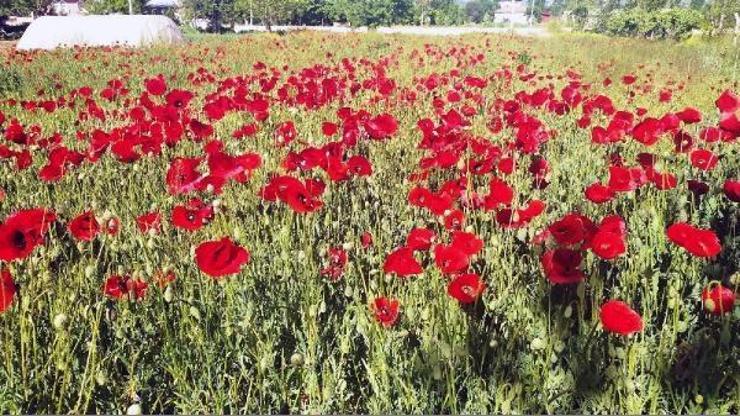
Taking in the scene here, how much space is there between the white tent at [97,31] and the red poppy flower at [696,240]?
20804 mm

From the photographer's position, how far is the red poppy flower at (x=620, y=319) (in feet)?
4.56

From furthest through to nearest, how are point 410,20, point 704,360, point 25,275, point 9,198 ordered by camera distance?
point 410,20 < point 9,198 < point 25,275 < point 704,360

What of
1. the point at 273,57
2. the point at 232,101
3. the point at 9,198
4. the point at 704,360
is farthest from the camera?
the point at 273,57

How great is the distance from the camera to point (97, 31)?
2131 cm

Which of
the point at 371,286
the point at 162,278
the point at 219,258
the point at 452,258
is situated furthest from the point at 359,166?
the point at 219,258

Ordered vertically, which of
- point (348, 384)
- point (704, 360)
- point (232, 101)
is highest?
point (232, 101)

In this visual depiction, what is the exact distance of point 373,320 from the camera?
1.93 meters

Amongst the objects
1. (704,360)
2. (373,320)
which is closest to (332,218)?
(373,320)

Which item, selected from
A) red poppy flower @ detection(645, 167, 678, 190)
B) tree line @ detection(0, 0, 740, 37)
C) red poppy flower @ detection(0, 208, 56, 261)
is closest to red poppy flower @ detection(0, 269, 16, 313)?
red poppy flower @ detection(0, 208, 56, 261)

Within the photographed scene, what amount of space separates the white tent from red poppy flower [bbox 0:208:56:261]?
20227 mm

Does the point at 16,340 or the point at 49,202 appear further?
the point at 49,202

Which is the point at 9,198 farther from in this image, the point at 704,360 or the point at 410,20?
the point at 410,20

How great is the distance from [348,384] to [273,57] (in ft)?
40.1

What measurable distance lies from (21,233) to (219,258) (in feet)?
1.81
